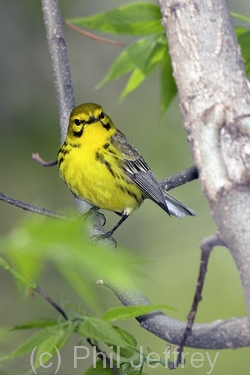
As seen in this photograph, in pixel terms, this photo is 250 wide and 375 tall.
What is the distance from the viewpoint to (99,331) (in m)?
0.90

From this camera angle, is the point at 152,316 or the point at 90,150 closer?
the point at 152,316

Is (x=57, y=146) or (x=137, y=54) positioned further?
(x=57, y=146)

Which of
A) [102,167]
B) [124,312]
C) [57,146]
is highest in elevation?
[124,312]

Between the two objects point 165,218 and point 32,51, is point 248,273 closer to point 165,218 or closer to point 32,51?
point 165,218

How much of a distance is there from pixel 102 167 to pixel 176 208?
562 millimetres

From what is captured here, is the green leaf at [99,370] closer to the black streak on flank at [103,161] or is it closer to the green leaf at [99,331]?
the green leaf at [99,331]

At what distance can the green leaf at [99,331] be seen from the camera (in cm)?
88

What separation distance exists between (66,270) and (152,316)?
18.9 inches

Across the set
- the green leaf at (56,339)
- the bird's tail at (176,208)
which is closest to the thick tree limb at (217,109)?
the green leaf at (56,339)

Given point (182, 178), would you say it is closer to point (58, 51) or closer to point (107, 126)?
point (58, 51)

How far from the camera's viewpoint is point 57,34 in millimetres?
2277

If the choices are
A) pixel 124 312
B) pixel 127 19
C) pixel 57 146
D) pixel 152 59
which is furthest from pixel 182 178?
pixel 57 146

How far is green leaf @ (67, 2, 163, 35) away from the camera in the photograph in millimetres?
1788

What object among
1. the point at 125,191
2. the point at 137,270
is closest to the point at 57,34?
the point at 125,191
